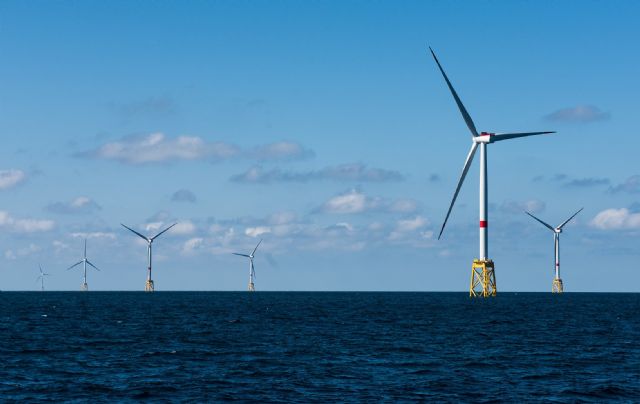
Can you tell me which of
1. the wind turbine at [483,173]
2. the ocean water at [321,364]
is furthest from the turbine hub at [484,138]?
the ocean water at [321,364]

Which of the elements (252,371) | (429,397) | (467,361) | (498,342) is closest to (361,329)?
(498,342)

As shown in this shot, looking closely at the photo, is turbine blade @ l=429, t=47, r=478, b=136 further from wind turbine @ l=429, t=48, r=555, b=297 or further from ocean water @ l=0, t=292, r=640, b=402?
ocean water @ l=0, t=292, r=640, b=402

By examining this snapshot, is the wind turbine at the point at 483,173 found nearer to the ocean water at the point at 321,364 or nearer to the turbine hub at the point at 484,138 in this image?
the turbine hub at the point at 484,138

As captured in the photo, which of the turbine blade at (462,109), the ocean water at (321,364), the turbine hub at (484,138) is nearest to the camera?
the ocean water at (321,364)

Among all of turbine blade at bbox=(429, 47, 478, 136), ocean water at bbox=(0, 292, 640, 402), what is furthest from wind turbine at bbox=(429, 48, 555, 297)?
ocean water at bbox=(0, 292, 640, 402)

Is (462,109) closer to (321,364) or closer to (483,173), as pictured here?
(483,173)

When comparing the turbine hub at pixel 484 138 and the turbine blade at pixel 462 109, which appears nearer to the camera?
the turbine blade at pixel 462 109

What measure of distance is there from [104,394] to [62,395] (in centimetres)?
256

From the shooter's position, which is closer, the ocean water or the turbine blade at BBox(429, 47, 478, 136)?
the ocean water

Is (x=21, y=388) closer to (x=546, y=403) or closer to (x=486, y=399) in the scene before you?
(x=486, y=399)

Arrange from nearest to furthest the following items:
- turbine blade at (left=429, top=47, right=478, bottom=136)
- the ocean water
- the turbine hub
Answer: the ocean water < turbine blade at (left=429, top=47, right=478, bottom=136) < the turbine hub

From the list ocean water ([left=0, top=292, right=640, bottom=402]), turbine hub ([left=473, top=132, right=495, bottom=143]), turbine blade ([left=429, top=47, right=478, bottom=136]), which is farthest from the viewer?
turbine hub ([left=473, top=132, right=495, bottom=143])

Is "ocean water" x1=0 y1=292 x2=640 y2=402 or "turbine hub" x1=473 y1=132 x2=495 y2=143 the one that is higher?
"turbine hub" x1=473 y1=132 x2=495 y2=143

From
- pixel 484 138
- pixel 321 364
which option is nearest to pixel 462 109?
pixel 484 138
